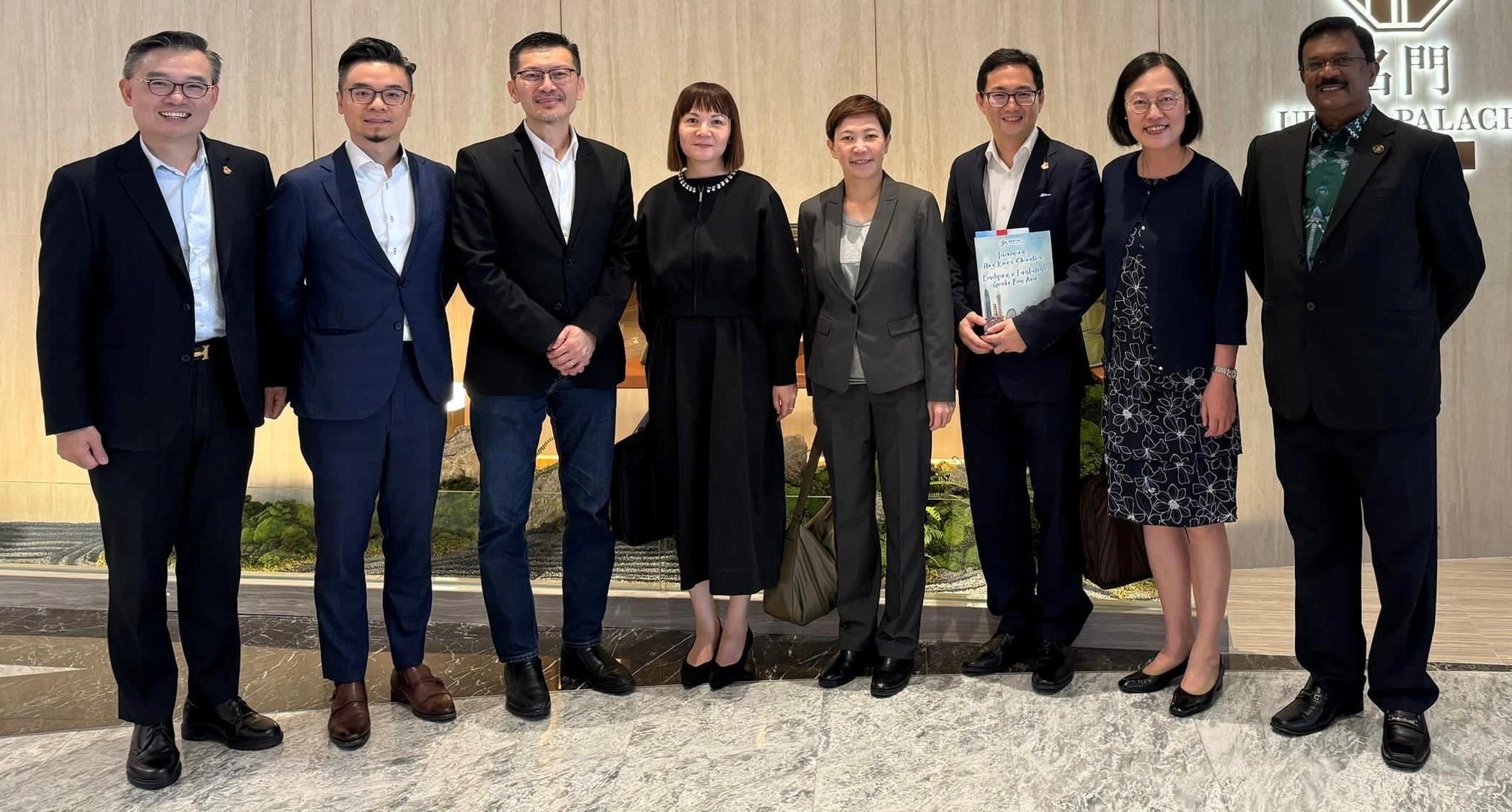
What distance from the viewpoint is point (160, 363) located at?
109 inches

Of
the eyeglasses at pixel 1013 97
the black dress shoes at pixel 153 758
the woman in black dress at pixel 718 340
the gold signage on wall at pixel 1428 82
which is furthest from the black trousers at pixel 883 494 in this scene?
the gold signage on wall at pixel 1428 82

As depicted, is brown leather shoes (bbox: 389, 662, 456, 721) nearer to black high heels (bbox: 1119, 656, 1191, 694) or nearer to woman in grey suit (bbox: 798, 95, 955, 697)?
woman in grey suit (bbox: 798, 95, 955, 697)

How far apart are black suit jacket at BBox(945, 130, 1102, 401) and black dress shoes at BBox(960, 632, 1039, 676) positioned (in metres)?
0.80

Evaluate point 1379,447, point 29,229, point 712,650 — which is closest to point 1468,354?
point 1379,447

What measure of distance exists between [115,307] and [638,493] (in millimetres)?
1491

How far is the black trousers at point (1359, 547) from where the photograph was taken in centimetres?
275

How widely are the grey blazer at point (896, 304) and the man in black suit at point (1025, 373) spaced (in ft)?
0.38

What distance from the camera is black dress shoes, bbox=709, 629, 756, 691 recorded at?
11.1 ft

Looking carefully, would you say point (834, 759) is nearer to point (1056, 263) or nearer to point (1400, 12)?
point (1056, 263)

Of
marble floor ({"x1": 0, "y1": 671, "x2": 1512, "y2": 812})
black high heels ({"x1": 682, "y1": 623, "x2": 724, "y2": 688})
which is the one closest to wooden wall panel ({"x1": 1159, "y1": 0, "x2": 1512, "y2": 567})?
marble floor ({"x1": 0, "y1": 671, "x2": 1512, "y2": 812})

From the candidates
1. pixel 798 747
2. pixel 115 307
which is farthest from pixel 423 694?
pixel 115 307

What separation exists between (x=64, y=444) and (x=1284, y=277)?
3.12 metres

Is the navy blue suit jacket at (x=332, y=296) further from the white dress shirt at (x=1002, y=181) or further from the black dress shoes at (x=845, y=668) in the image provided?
the white dress shirt at (x=1002, y=181)

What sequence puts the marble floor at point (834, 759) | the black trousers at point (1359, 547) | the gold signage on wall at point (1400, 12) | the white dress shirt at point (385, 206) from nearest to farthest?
1. the marble floor at point (834, 759)
2. the black trousers at point (1359, 547)
3. the white dress shirt at point (385, 206)
4. the gold signage on wall at point (1400, 12)
